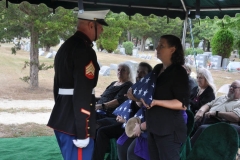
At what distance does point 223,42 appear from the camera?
17.1 metres

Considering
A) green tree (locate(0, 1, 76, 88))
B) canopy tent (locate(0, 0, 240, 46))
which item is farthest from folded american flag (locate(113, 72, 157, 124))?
green tree (locate(0, 1, 76, 88))

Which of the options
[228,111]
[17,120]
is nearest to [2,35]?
[17,120]

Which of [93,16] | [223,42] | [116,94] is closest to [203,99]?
[116,94]

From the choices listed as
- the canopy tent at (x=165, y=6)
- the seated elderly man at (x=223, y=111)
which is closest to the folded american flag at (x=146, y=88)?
the seated elderly man at (x=223, y=111)

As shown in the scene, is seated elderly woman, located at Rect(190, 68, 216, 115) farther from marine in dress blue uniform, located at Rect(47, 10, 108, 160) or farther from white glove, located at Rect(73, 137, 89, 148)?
white glove, located at Rect(73, 137, 89, 148)

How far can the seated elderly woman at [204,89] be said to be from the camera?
4252 millimetres

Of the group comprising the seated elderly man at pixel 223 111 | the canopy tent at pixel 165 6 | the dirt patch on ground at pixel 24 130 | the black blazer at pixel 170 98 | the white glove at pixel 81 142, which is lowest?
the dirt patch on ground at pixel 24 130

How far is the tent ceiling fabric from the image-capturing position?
4691mm

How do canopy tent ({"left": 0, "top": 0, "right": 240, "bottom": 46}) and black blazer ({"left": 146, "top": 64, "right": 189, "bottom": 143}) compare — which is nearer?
black blazer ({"left": 146, "top": 64, "right": 189, "bottom": 143})

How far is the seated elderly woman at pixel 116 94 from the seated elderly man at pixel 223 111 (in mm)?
945

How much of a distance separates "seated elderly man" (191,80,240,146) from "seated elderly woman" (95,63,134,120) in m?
0.95

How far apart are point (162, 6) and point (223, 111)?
6.32 ft

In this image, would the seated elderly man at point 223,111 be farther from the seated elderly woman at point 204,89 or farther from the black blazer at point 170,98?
the black blazer at point 170,98

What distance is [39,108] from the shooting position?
930cm
